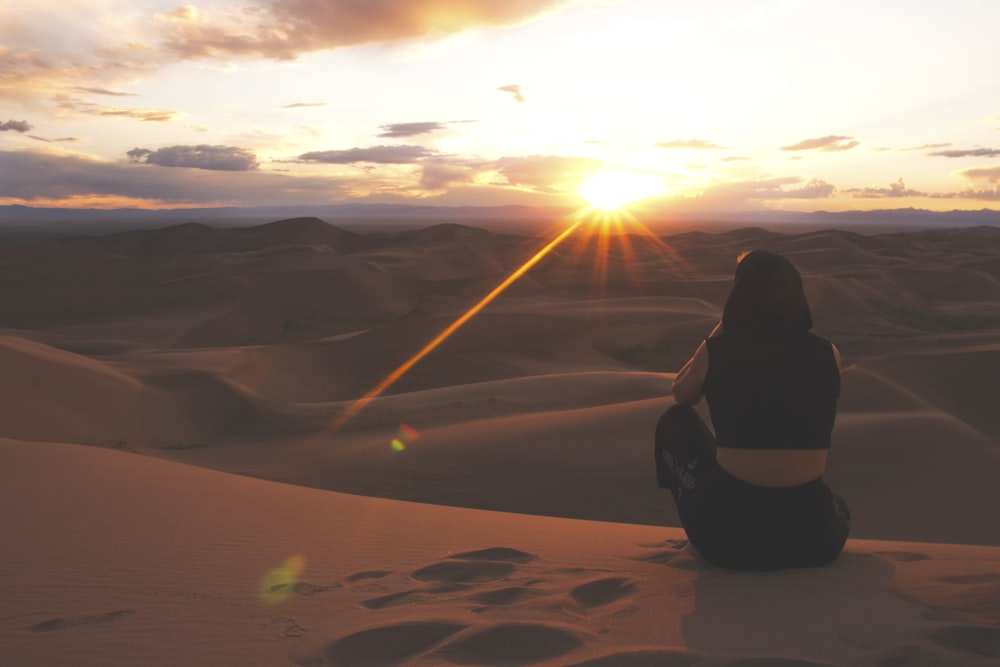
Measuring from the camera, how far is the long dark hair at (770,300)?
119 inches

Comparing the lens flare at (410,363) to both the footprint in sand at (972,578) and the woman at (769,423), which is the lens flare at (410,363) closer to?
the woman at (769,423)

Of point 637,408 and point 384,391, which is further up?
point 637,408

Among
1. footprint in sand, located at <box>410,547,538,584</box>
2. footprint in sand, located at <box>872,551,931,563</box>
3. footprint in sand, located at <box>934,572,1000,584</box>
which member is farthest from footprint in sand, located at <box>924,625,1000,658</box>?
footprint in sand, located at <box>410,547,538,584</box>

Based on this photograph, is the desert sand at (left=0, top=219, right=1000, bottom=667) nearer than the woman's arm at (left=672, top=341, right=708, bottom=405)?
Yes

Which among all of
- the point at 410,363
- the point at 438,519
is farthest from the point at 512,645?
the point at 410,363

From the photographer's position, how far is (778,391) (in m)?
2.96

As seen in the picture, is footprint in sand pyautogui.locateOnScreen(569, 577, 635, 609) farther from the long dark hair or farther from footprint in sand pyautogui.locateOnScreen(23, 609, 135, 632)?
footprint in sand pyautogui.locateOnScreen(23, 609, 135, 632)

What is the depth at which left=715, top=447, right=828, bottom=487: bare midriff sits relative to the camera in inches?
118

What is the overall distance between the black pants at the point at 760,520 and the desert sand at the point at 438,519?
11 cm

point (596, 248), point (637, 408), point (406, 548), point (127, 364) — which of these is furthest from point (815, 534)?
point (596, 248)

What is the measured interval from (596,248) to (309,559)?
62.8 meters

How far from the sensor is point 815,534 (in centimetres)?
312

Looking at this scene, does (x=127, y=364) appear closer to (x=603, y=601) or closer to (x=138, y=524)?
(x=138, y=524)

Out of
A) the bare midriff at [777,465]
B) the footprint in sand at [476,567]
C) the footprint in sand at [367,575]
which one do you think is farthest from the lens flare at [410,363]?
the bare midriff at [777,465]
